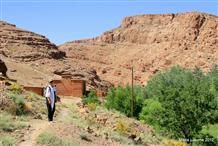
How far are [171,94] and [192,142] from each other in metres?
3.75

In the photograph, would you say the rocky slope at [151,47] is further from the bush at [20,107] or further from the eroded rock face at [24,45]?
the bush at [20,107]

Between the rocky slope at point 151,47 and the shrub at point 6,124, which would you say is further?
the rocky slope at point 151,47

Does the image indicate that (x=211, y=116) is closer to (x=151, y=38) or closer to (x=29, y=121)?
(x=29, y=121)

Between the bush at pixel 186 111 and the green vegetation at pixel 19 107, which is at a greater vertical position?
the green vegetation at pixel 19 107

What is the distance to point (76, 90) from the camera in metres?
52.7

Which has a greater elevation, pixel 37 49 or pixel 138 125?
pixel 37 49

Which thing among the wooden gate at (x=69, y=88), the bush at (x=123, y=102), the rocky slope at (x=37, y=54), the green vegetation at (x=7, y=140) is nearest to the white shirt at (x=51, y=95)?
the green vegetation at (x=7, y=140)

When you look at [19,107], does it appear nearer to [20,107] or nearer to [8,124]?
[20,107]

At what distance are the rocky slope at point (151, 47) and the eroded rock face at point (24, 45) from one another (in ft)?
137

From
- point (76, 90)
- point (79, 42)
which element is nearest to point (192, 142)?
point (76, 90)

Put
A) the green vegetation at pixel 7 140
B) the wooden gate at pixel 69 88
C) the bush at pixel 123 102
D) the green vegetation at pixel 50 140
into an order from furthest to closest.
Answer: the wooden gate at pixel 69 88 < the bush at pixel 123 102 < the green vegetation at pixel 50 140 < the green vegetation at pixel 7 140

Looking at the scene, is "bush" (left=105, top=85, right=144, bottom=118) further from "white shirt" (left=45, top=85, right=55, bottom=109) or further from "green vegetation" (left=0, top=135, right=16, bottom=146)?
"green vegetation" (left=0, top=135, right=16, bottom=146)

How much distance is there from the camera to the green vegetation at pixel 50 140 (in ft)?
41.8

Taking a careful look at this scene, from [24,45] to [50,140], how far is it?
76.8 m
